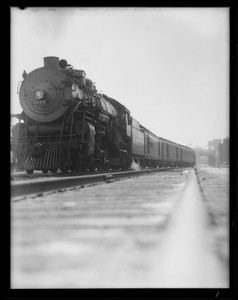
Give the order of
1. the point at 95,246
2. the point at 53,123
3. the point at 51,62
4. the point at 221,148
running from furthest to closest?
the point at 53,123 → the point at 51,62 → the point at 221,148 → the point at 95,246

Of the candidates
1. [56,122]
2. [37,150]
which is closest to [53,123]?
[56,122]

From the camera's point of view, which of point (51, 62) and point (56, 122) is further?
point (56, 122)

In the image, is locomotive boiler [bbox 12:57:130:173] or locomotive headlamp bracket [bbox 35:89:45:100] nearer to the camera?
locomotive boiler [bbox 12:57:130:173]

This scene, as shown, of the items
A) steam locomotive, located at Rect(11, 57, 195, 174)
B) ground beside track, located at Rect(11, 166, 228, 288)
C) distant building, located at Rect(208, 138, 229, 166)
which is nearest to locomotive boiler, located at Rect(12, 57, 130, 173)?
steam locomotive, located at Rect(11, 57, 195, 174)

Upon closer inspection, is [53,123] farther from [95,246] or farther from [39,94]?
[95,246]

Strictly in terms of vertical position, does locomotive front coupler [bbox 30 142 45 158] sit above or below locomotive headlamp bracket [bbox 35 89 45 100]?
below

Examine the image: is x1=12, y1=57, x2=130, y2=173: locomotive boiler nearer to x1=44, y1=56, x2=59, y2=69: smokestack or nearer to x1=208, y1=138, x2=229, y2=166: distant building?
x1=44, y1=56, x2=59, y2=69: smokestack

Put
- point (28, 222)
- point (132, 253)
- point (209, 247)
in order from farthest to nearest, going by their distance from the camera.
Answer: point (28, 222) → point (209, 247) → point (132, 253)
